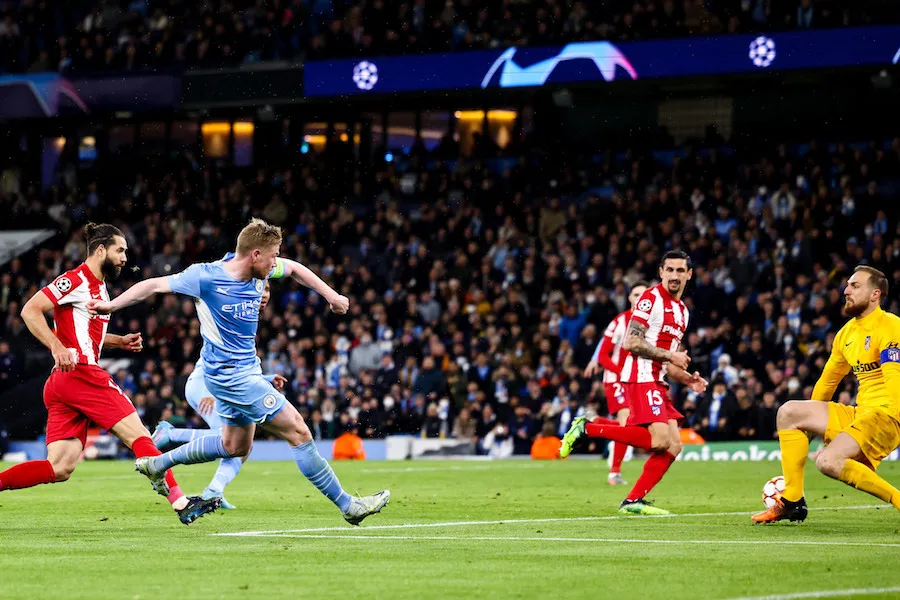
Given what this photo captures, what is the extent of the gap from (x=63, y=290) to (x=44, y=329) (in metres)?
0.52

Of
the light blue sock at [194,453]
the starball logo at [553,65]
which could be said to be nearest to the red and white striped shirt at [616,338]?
the light blue sock at [194,453]

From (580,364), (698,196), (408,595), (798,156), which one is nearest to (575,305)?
(580,364)

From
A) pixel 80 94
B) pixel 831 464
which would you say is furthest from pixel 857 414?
pixel 80 94

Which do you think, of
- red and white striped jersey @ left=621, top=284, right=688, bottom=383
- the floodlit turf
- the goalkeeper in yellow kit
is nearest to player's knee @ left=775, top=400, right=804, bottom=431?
the goalkeeper in yellow kit

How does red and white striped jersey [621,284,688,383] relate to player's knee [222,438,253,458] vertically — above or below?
above

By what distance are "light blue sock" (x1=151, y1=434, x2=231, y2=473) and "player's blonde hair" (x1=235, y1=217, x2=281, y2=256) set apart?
1.56 m

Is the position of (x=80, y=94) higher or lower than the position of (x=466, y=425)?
higher

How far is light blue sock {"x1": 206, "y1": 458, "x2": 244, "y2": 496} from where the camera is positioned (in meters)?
13.4

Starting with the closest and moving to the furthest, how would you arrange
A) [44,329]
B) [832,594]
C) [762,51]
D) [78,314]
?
[832,594] → [44,329] → [78,314] → [762,51]

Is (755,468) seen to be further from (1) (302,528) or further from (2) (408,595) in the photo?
(2) (408,595)

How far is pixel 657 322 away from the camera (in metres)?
13.6

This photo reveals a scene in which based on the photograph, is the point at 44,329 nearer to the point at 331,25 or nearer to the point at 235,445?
the point at 235,445

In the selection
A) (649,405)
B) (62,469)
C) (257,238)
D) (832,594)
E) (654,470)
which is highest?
(257,238)

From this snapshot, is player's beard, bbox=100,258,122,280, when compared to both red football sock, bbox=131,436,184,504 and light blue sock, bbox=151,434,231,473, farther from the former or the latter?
light blue sock, bbox=151,434,231,473
